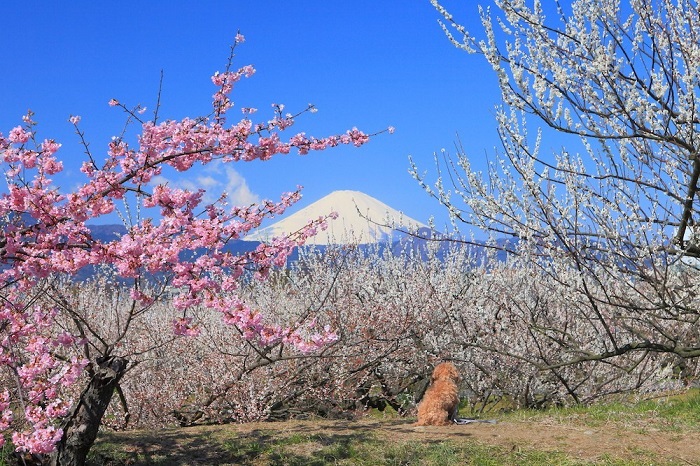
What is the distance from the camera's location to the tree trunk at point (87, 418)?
19.2 ft

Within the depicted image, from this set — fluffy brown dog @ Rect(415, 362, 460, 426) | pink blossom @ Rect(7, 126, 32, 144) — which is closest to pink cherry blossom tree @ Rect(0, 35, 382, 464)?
pink blossom @ Rect(7, 126, 32, 144)

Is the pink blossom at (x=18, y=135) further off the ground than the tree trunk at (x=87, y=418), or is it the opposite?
the pink blossom at (x=18, y=135)

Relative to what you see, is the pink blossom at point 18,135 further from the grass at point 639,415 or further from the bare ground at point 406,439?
the grass at point 639,415

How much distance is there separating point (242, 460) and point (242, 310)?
1.88m

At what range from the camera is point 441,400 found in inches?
310

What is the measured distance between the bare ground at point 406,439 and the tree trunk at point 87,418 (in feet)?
1.77

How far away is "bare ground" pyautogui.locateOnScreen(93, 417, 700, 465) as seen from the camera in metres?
6.58

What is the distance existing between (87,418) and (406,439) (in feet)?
11.3

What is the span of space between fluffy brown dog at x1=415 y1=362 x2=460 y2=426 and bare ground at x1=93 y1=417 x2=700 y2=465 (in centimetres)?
17

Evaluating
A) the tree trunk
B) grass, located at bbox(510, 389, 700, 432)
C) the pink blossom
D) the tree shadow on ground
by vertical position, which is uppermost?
the pink blossom

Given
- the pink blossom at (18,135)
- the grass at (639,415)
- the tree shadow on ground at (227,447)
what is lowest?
the grass at (639,415)

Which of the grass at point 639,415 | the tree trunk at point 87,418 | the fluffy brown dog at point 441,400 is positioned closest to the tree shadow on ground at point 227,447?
the tree trunk at point 87,418

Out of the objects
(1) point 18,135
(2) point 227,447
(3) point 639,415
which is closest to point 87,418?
(2) point 227,447

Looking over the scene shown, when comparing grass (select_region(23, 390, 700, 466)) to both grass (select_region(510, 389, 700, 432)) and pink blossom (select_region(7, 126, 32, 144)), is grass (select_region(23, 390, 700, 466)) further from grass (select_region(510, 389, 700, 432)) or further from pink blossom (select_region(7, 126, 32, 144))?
pink blossom (select_region(7, 126, 32, 144))
